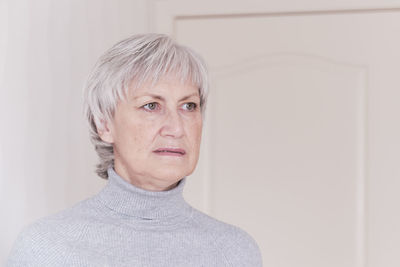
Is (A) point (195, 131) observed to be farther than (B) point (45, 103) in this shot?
No

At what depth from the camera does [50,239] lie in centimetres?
127

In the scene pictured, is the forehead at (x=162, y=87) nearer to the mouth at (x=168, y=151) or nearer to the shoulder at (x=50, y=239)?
the mouth at (x=168, y=151)

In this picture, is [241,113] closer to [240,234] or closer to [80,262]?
[240,234]

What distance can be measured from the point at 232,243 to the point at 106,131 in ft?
1.20

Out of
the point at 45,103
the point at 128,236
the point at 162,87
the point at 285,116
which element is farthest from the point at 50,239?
the point at 285,116

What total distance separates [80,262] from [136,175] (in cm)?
21

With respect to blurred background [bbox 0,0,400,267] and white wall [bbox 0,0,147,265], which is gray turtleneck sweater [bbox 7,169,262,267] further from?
blurred background [bbox 0,0,400,267]

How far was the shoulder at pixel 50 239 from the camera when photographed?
4.10 feet

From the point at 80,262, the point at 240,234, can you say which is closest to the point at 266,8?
the point at 240,234

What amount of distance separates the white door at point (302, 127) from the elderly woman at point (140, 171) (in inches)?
28.2

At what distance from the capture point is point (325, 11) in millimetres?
2002

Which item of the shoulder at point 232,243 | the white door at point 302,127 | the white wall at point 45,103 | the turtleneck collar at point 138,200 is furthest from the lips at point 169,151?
the white door at point 302,127

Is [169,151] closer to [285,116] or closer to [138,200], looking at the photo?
[138,200]

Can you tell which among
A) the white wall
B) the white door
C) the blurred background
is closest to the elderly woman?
the white wall
